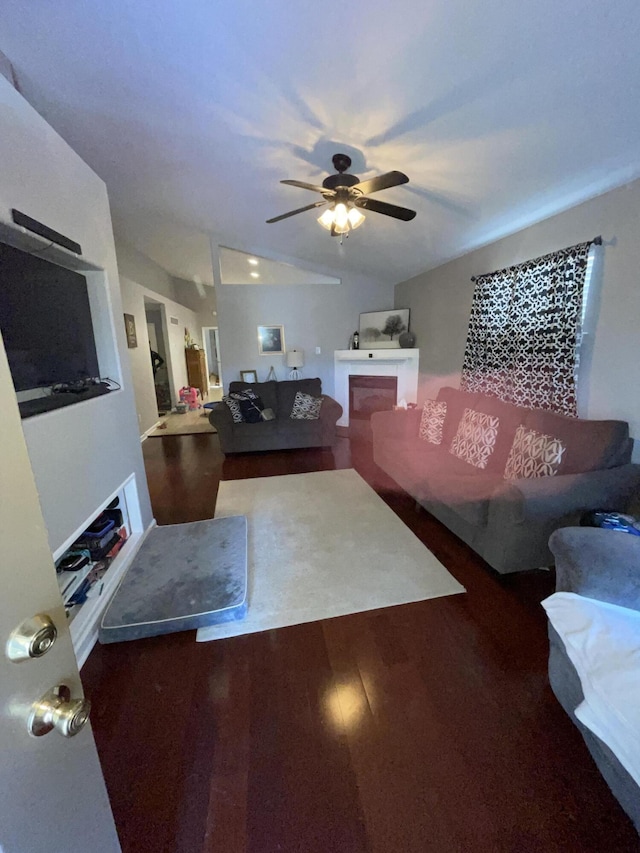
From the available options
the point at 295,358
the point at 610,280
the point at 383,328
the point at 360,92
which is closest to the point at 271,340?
the point at 295,358

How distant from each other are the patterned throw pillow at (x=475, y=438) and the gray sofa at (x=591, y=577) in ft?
4.59

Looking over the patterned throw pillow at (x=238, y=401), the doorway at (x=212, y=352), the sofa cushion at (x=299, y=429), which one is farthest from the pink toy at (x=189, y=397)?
the sofa cushion at (x=299, y=429)

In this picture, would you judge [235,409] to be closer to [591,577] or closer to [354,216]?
[354,216]

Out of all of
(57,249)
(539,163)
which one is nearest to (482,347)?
(539,163)

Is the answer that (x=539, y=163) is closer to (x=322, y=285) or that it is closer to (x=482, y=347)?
(x=482, y=347)

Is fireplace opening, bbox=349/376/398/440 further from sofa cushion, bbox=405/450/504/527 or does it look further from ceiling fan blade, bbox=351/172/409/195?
ceiling fan blade, bbox=351/172/409/195

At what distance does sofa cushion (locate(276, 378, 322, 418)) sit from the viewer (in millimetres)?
4711

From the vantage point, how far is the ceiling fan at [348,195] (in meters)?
1.97

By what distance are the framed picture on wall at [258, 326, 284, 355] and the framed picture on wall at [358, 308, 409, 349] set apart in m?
1.29

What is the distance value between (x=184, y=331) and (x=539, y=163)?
7.47 meters

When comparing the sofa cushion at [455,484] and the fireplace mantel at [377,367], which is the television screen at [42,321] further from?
Result: the fireplace mantel at [377,367]

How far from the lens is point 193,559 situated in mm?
2105

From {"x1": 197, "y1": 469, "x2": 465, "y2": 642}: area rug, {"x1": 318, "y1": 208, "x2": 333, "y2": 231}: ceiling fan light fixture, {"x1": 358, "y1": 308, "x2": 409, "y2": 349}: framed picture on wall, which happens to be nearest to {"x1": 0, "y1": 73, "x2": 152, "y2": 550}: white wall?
{"x1": 197, "y1": 469, "x2": 465, "y2": 642}: area rug

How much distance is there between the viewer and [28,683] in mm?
472
